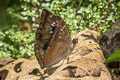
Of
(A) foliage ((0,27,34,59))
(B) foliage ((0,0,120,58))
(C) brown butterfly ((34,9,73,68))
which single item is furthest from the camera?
(A) foliage ((0,27,34,59))

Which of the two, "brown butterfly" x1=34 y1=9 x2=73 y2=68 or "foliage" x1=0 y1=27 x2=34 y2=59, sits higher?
"brown butterfly" x1=34 y1=9 x2=73 y2=68

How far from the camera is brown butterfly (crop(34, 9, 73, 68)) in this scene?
357 cm

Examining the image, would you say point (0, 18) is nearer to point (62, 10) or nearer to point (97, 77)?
point (62, 10)

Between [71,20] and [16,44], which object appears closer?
[71,20]

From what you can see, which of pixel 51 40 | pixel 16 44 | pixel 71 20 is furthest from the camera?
pixel 16 44

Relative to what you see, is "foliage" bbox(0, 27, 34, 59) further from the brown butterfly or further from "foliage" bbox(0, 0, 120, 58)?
the brown butterfly

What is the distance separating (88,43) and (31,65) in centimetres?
105

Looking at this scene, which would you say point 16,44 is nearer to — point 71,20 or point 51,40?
point 71,20

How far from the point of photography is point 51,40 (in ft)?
12.1

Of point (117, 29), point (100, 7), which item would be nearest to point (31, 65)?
point (117, 29)

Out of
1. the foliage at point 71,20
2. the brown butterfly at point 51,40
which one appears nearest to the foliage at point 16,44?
the foliage at point 71,20

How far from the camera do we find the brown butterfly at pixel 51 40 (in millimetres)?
3568

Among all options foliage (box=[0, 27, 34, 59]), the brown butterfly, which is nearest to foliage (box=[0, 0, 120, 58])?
foliage (box=[0, 27, 34, 59])

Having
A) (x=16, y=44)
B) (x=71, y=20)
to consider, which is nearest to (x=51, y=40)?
(x=71, y=20)
